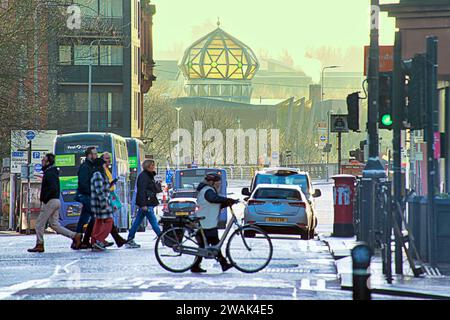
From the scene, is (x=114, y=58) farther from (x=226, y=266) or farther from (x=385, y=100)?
(x=226, y=266)

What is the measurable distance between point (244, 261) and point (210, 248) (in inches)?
23.9

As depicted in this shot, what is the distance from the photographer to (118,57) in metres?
93.1

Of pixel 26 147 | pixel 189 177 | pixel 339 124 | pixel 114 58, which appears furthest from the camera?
pixel 114 58

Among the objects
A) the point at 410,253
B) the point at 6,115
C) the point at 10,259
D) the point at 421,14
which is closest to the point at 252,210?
Result: the point at 421,14

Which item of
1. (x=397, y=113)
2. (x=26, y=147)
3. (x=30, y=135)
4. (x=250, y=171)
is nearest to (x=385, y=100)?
(x=397, y=113)

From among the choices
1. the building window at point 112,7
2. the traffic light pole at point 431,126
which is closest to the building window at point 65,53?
the building window at point 112,7

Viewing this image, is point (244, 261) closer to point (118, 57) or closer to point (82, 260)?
point (82, 260)

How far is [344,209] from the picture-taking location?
108 ft

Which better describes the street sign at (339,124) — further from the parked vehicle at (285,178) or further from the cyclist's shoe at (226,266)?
the cyclist's shoe at (226,266)

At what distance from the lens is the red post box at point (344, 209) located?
3267 cm

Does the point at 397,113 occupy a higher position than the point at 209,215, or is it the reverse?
the point at 397,113

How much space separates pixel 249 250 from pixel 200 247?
2.42 feet

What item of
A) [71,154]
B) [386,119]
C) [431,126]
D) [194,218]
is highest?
[386,119]

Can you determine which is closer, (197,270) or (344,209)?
(197,270)
